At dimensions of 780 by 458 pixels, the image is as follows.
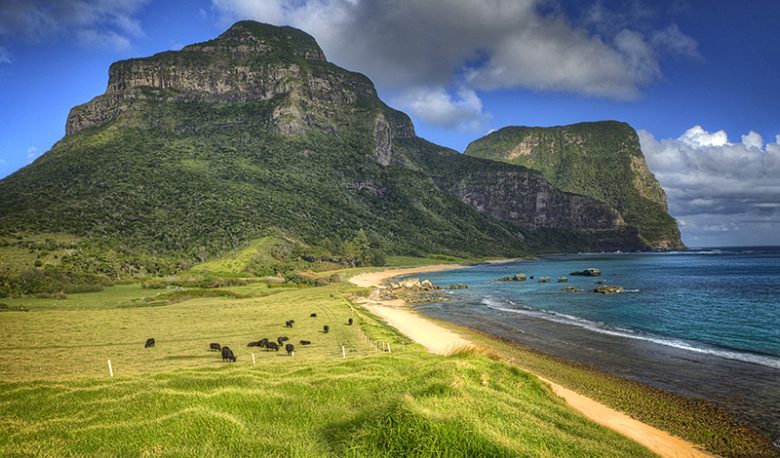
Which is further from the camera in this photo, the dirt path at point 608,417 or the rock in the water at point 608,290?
the rock in the water at point 608,290

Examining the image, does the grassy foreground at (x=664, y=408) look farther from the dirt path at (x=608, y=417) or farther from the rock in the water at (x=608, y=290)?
the rock in the water at (x=608, y=290)

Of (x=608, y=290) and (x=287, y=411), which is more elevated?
(x=287, y=411)

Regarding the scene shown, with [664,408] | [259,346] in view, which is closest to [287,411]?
[664,408]

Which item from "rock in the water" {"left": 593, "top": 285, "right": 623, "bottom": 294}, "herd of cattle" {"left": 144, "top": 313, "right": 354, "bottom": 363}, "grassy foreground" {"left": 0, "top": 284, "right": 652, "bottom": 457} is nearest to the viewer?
"grassy foreground" {"left": 0, "top": 284, "right": 652, "bottom": 457}

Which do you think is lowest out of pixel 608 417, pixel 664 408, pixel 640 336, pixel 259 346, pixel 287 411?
pixel 640 336

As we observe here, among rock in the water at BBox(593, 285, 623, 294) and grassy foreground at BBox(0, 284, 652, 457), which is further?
rock in the water at BBox(593, 285, 623, 294)

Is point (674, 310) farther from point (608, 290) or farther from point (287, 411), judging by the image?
point (287, 411)

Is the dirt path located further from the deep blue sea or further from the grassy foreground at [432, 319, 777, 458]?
the deep blue sea

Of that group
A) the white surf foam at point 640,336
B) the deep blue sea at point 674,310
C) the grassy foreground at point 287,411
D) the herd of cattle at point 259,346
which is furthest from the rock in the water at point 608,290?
the herd of cattle at point 259,346

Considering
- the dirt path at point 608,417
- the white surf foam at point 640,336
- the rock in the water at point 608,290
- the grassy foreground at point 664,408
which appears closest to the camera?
the dirt path at point 608,417

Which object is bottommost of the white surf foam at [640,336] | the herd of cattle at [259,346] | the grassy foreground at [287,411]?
the white surf foam at [640,336]

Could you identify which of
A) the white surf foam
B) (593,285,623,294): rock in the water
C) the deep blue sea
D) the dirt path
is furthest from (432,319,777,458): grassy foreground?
(593,285,623,294): rock in the water

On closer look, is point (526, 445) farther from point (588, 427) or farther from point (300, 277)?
point (300, 277)

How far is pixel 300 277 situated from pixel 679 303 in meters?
80.5
